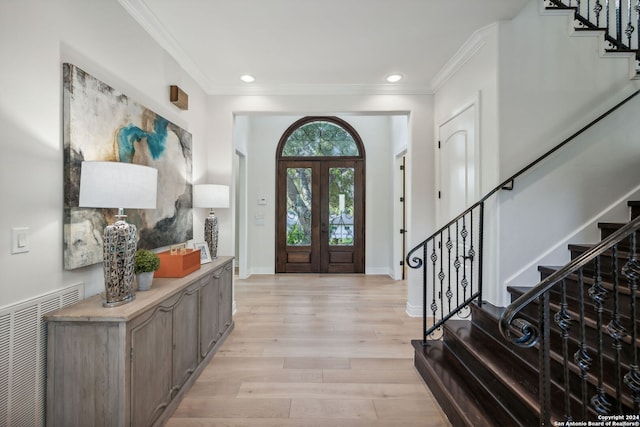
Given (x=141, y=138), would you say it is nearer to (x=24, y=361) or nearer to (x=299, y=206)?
(x=24, y=361)

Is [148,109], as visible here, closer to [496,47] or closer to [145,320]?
[145,320]

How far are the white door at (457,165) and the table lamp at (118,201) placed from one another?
2603 millimetres

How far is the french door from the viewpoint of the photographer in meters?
5.82

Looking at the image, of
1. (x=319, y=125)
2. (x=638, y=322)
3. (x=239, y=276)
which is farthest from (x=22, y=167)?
(x=319, y=125)

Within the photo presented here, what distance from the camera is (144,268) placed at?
6.01 ft

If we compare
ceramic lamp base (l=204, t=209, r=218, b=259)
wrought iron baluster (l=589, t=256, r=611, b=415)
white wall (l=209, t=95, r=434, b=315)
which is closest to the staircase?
wrought iron baluster (l=589, t=256, r=611, b=415)

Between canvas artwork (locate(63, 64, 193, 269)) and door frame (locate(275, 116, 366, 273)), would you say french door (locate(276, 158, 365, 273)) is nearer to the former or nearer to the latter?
door frame (locate(275, 116, 366, 273))

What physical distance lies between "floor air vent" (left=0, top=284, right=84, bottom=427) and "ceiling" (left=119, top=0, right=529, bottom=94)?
201 cm

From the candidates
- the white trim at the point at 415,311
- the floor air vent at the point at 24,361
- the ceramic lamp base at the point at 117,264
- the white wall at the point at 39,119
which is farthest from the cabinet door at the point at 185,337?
the white trim at the point at 415,311

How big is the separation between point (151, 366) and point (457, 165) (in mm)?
3026

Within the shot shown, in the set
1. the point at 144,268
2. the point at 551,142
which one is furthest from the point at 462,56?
the point at 144,268

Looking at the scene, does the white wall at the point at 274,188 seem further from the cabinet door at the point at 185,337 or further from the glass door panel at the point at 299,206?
the cabinet door at the point at 185,337

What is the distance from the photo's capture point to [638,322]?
5.26ft

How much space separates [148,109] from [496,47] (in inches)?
110
